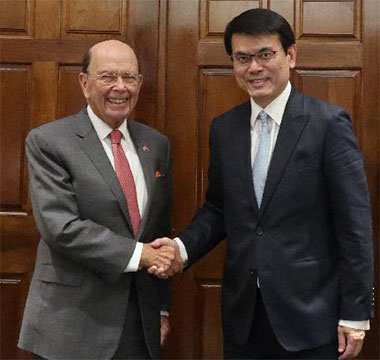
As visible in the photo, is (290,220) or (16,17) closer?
(290,220)

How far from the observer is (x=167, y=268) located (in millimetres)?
1657

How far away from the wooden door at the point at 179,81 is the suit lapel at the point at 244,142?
0.52 m

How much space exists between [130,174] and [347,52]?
109cm

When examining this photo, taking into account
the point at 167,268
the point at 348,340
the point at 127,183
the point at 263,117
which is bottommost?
the point at 348,340

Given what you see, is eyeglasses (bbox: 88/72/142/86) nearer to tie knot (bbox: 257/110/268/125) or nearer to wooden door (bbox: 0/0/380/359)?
tie knot (bbox: 257/110/268/125)

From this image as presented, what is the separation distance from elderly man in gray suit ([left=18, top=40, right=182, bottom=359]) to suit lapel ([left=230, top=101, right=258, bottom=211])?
0.92 feet

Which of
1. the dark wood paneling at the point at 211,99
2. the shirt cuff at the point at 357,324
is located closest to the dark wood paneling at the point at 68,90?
the dark wood paneling at the point at 211,99

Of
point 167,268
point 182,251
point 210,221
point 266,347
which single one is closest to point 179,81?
point 210,221

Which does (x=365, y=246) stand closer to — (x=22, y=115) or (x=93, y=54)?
(x=93, y=54)

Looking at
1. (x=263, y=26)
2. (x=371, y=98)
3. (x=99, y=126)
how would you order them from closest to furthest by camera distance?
(x=263, y=26)
(x=99, y=126)
(x=371, y=98)

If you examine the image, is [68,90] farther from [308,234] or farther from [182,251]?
[308,234]

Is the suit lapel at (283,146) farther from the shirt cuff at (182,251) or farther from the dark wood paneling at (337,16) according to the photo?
the dark wood paneling at (337,16)

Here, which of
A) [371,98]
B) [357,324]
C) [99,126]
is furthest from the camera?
[371,98]

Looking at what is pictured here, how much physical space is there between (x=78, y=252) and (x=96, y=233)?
71 millimetres
